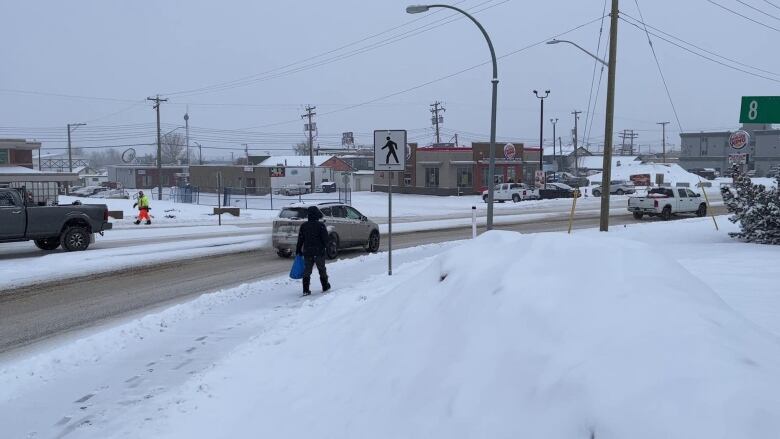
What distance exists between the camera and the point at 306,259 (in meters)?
12.5

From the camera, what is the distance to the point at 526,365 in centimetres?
425

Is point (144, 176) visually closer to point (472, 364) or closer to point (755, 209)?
point (755, 209)

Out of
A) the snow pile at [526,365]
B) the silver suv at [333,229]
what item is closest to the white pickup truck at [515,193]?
the silver suv at [333,229]

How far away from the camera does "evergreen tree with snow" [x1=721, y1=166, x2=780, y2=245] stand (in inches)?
702

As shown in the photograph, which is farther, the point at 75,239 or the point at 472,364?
the point at 75,239

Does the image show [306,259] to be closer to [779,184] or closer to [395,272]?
[395,272]

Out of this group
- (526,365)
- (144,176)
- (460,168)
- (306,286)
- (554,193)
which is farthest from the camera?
(144,176)

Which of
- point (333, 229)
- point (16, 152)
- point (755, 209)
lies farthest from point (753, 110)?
point (16, 152)

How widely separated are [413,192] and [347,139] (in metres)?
75.7

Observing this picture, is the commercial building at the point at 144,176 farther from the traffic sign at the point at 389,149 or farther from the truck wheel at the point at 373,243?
the traffic sign at the point at 389,149

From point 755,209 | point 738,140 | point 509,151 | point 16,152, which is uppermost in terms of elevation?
point 509,151

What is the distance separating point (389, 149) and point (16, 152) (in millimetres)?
53133

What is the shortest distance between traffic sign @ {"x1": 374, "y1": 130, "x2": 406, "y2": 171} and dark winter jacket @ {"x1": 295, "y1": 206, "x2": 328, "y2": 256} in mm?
1605

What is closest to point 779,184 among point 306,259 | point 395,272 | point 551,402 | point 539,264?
point 395,272
